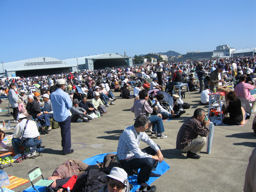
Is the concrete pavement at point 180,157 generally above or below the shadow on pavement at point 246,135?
below

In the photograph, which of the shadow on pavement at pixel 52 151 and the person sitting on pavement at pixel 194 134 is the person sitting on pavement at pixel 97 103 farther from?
the person sitting on pavement at pixel 194 134

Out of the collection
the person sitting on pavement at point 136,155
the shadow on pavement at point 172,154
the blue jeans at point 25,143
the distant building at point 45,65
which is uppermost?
the distant building at point 45,65

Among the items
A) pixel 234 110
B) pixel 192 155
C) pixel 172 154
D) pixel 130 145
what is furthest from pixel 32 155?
pixel 234 110

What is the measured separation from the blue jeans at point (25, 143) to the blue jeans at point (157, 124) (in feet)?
10.1

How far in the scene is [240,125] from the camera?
22.5 ft

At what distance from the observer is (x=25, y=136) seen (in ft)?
18.1

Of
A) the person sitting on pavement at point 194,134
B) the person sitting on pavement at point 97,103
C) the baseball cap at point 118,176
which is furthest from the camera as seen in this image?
the person sitting on pavement at point 97,103

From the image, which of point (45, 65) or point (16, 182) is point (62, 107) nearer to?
point (16, 182)

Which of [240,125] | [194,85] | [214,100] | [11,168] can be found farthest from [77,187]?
[194,85]

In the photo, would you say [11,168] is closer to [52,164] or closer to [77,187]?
[52,164]

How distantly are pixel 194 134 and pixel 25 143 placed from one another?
4088mm

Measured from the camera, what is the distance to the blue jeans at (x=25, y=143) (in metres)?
5.55

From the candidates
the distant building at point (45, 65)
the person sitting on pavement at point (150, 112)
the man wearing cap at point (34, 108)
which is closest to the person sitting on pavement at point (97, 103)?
the man wearing cap at point (34, 108)

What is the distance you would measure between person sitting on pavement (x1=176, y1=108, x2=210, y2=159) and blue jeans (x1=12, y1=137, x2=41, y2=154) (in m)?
3.55
